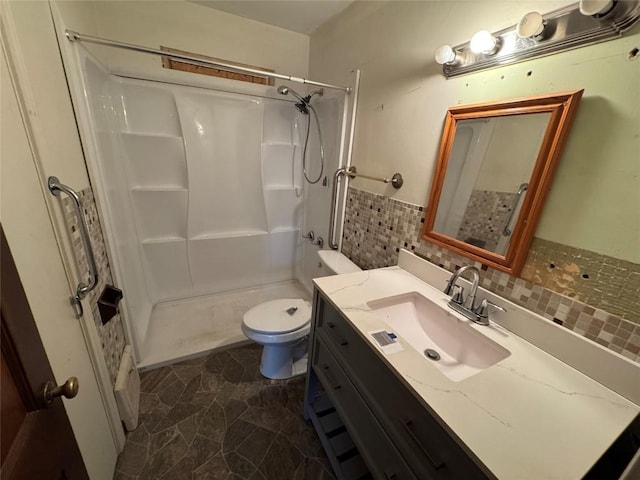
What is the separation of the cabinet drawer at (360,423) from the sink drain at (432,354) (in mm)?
310

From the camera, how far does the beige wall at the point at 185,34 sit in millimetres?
1698

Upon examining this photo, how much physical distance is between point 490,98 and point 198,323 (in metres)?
2.41

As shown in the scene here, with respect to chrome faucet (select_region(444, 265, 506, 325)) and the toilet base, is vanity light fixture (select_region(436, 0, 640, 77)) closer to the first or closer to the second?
chrome faucet (select_region(444, 265, 506, 325))

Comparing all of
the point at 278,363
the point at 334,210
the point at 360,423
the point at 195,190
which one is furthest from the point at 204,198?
the point at 360,423

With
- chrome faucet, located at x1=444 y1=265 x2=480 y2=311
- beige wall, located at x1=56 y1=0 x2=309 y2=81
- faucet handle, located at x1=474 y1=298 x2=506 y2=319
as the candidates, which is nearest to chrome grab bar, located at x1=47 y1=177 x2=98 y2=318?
beige wall, located at x1=56 y1=0 x2=309 y2=81

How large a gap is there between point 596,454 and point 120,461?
1775 mm

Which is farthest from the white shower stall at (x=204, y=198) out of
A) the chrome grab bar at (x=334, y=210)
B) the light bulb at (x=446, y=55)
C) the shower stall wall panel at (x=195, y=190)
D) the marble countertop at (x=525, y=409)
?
the marble countertop at (x=525, y=409)

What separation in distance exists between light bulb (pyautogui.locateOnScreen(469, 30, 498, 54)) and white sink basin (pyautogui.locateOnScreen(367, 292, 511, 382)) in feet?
3.20

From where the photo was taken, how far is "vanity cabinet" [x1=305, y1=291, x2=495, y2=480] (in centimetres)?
66

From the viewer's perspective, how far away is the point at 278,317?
1692 mm

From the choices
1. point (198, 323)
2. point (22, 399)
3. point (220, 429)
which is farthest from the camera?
point (198, 323)

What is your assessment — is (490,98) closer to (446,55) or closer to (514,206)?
(446,55)

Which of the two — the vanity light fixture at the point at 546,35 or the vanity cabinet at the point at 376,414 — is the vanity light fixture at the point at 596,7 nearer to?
the vanity light fixture at the point at 546,35

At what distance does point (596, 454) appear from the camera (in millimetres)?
570
